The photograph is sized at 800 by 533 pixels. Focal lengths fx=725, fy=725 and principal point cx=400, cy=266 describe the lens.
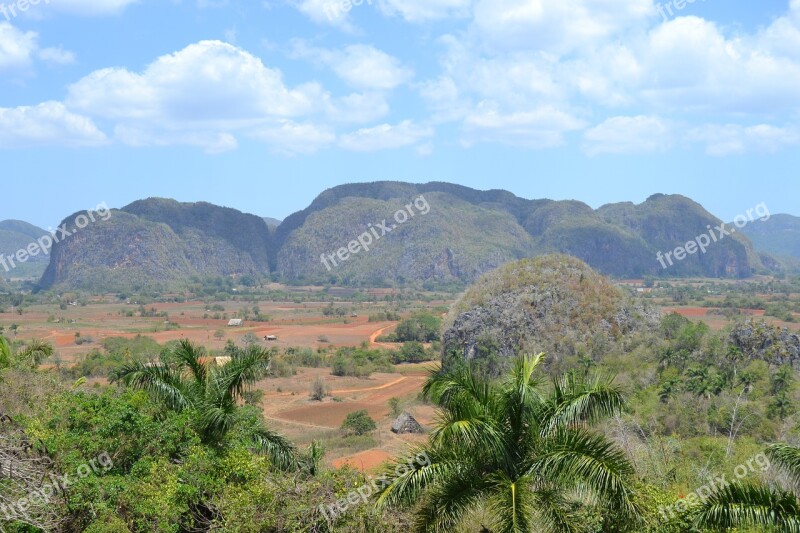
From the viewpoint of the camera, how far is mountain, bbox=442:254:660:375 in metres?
49.3

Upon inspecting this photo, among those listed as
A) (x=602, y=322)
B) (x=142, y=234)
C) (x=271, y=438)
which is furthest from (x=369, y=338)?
(x=142, y=234)

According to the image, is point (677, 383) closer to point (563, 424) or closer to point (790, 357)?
point (790, 357)

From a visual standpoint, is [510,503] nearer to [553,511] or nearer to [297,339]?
[553,511]

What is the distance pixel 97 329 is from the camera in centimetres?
8312

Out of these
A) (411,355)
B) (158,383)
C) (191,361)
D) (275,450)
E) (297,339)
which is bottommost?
(411,355)

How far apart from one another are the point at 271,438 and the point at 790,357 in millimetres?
35410

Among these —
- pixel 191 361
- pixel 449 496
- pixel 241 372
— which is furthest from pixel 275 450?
pixel 449 496

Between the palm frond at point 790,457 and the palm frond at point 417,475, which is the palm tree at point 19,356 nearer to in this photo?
the palm frond at point 417,475

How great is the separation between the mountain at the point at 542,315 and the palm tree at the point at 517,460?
38.7 m

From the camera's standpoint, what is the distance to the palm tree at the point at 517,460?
8.34 meters

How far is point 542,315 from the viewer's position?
5128 cm

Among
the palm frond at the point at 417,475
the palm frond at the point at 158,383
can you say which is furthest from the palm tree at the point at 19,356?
the palm frond at the point at 417,475

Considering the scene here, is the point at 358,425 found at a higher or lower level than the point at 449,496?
lower

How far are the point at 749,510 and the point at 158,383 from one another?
8899mm
